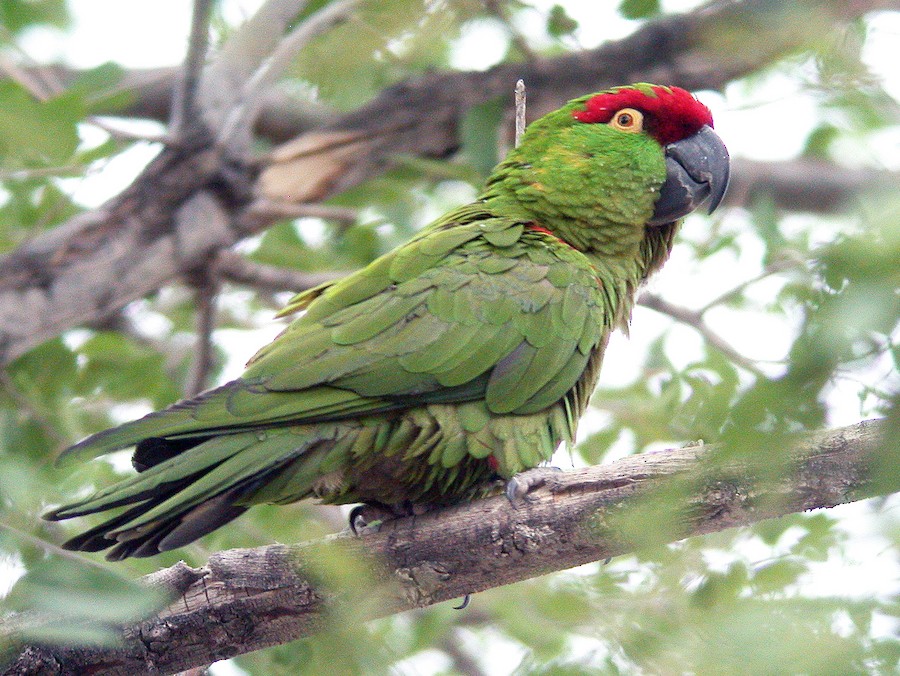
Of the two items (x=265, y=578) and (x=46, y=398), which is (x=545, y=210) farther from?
(x=46, y=398)

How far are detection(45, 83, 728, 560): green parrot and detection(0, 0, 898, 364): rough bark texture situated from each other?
63cm

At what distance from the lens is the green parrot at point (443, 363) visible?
2.59 metres

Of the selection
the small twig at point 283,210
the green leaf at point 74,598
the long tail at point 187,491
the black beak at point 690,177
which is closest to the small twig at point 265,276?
the small twig at point 283,210

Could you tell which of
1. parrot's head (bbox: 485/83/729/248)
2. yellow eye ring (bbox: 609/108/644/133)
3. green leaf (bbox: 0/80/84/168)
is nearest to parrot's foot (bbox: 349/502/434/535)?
parrot's head (bbox: 485/83/729/248)

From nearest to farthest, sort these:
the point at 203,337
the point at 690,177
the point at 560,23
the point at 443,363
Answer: the point at 443,363 < the point at 690,177 < the point at 560,23 < the point at 203,337

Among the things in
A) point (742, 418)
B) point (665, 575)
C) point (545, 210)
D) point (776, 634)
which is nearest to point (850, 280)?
point (742, 418)

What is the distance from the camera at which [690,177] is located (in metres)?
3.57

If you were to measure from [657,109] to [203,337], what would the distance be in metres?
2.36

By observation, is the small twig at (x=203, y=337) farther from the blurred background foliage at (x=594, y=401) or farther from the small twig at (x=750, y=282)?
the small twig at (x=750, y=282)

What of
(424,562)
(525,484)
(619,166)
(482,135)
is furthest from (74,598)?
(482,135)

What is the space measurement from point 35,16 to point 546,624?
343 cm

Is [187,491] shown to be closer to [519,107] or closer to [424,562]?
[424,562]

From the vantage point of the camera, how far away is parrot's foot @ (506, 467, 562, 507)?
102 inches

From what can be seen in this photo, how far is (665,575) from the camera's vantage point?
6.64 ft
